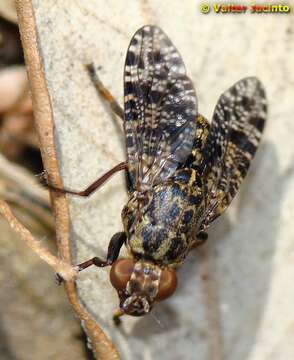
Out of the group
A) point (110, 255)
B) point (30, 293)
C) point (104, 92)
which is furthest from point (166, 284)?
point (104, 92)

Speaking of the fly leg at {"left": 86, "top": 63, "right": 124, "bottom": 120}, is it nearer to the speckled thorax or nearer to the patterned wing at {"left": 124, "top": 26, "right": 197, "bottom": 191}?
the patterned wing at {"left": 124, "top": 26, "right": 197, "bottom": 191}

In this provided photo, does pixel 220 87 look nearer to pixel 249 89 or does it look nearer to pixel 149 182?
pixel 249 89

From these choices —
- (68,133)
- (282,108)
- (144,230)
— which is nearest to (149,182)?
(144,230)

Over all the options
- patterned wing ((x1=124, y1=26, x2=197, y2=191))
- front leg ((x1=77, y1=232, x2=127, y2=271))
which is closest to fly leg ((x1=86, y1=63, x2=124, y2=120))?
patterned wing ((x1=124, y1=26, x2=197, y2=191))

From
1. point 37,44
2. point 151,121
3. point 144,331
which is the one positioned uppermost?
point 37,44
